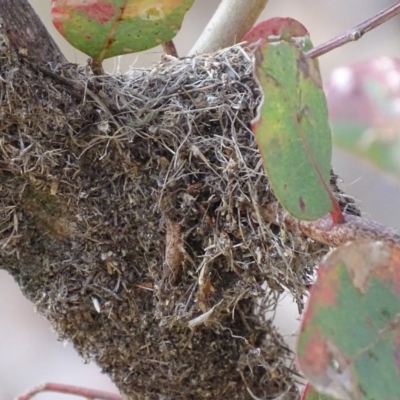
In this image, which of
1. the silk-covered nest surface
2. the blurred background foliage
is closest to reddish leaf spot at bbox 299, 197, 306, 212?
the silk-covered nest surface

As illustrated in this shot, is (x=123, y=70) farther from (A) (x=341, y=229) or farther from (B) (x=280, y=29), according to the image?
(A) (x=341, y=229)

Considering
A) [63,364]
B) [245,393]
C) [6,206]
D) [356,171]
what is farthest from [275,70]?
[63,364]

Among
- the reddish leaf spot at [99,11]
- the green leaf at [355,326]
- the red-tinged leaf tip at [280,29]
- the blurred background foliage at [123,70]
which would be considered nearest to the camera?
the green leaf at [355,326]

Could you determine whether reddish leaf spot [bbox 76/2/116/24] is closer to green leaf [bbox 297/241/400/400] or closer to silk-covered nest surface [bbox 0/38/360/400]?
silk-covered nest surface [bbox 0/38/360/400]

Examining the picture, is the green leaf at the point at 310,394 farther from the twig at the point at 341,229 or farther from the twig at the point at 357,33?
the twig at the point at 357,33

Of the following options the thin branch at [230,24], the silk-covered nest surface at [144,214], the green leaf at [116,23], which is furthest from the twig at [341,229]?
the thin branch at [230,24]
